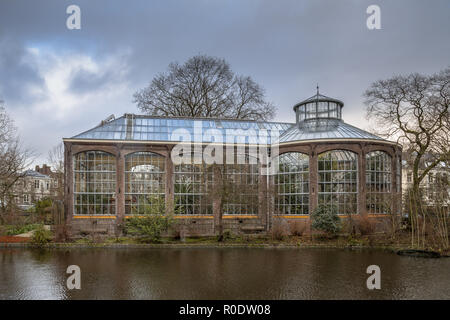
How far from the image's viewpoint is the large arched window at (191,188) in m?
25.4

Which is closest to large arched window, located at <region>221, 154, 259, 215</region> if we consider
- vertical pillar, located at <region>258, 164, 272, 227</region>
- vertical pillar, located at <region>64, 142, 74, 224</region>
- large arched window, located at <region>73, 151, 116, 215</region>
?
vertical pillar, located at <region>258, 164, 272, 227</region>

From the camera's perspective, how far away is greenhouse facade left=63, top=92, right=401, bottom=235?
24.1 meters

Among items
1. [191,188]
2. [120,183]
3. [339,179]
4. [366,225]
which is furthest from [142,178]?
[366,225]

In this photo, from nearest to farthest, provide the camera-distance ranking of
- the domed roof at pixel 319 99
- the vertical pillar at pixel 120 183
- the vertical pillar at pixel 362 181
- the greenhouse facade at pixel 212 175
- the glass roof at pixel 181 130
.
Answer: the vertical pillar at pixel 362 181 < the greenhouse facade at pixel 212 175 < the vertical pillar at pixel 120 183 < the glass roof at pixel 181 130 < the domed roof at pixel 319 99

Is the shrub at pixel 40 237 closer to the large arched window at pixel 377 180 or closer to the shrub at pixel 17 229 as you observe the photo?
the shrub at pixel 17 229

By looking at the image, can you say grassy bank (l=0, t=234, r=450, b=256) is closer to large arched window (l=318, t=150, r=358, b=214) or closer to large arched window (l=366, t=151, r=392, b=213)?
large arched window (l=366, t=151, r=392, b=213)

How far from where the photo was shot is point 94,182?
966 inches

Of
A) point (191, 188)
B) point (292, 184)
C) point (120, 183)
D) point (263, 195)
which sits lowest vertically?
point (263, 195)

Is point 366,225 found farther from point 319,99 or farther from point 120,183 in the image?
point 120,183

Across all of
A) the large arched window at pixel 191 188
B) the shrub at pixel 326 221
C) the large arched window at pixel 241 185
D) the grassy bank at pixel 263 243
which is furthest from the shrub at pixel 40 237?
the shrub at pixel 326 221

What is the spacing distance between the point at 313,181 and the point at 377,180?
5119 mm

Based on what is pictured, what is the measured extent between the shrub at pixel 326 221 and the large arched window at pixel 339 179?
5.92 ft
